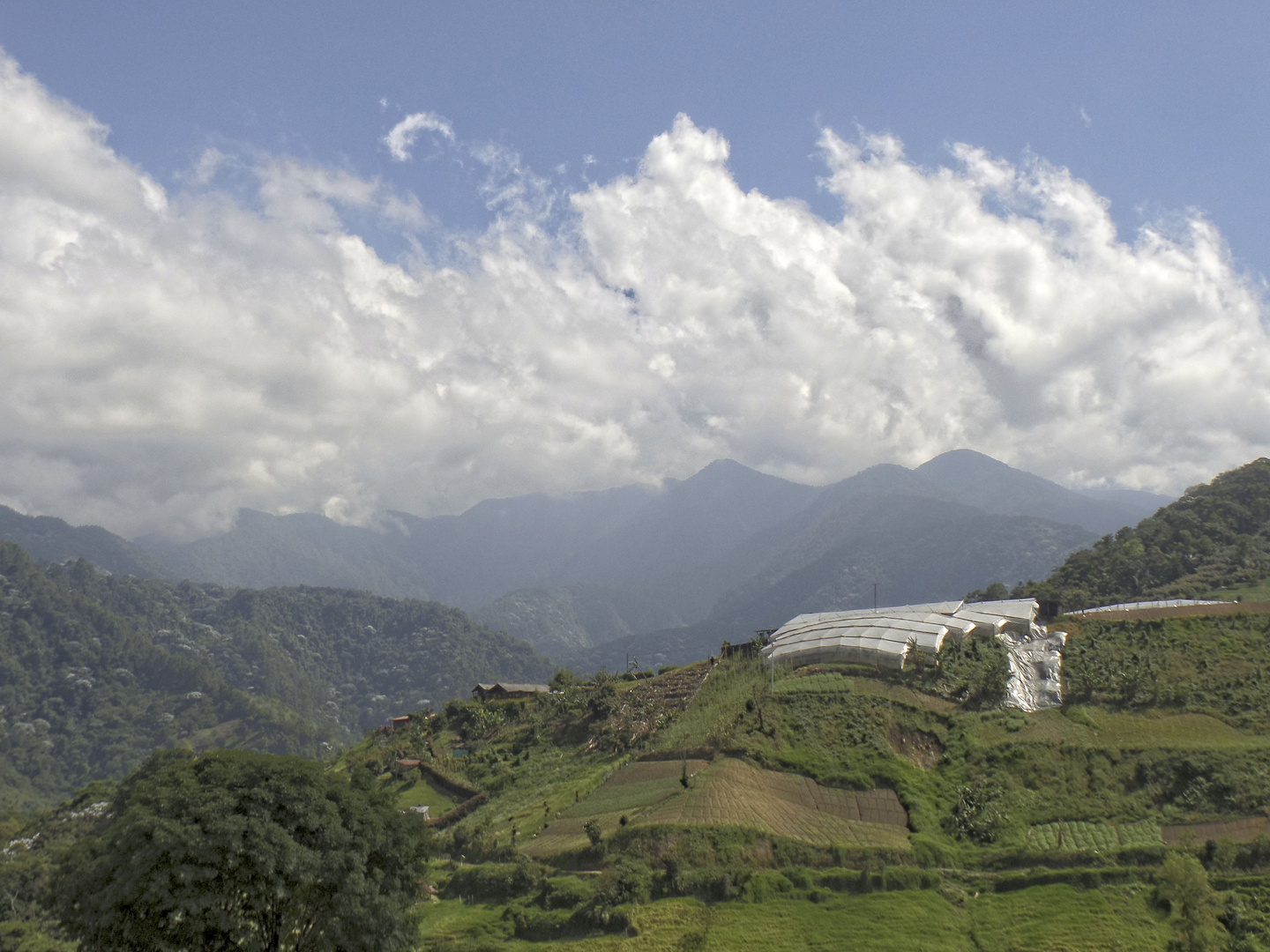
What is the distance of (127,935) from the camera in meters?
20.7

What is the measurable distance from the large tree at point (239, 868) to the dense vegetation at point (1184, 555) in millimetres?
86065

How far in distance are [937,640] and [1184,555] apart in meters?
63.9

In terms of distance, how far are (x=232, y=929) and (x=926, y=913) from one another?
23612 millimetres

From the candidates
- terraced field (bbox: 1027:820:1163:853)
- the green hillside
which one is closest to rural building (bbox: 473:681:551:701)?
the green hillside

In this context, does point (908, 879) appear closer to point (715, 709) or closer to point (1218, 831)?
point (1218, 831)

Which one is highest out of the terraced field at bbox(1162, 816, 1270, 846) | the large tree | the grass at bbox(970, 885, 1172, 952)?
the large tree

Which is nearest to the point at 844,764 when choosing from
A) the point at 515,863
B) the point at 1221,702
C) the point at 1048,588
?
the point at 515,863

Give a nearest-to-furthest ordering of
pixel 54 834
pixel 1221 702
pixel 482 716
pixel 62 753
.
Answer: pixel 1221 702 → pixel 482 716 → pixel 54 834 → pixel 62 753

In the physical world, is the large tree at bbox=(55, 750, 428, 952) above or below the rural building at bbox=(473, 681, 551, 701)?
above

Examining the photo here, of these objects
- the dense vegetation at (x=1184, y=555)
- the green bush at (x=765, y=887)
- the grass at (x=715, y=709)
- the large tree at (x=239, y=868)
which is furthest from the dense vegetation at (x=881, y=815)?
the dense vegetation at (x=1184, y=555)

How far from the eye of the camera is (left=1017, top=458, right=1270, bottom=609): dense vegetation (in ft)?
287

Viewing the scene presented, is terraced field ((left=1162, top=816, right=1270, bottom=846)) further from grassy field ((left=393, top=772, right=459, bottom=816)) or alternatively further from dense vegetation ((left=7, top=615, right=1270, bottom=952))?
grassy field ((left=393, top=772, right=459, bottom=816))

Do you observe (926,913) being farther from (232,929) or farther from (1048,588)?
(1048,588)

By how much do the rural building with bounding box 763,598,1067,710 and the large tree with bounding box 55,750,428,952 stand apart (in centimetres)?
3764
